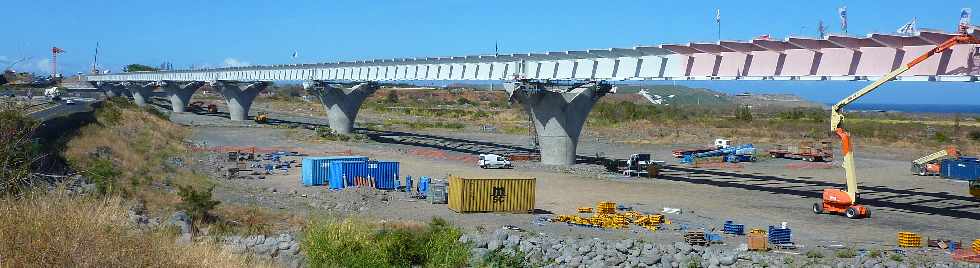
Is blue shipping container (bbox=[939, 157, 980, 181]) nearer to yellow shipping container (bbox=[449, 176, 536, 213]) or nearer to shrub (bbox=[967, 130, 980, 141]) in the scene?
yellow shipping container (bbox=[449, 176, 536, 213])

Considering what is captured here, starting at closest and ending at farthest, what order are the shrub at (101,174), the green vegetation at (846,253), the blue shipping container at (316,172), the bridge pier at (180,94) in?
the green vegetation at (846,253) → the shrub at (101,174) → the blue shipping container at (316,172) → the bridge pier at (180,94)

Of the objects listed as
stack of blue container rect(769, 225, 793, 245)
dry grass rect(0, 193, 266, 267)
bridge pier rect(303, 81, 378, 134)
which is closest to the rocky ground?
stack of blue container rect(769, 225, 793, 245)

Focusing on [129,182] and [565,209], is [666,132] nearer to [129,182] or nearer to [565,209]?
[565,209]

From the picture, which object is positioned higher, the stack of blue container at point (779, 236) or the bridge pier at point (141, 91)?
the bridge pier at point (141, 91)

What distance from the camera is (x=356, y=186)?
140ft

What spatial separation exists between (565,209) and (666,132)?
224ft

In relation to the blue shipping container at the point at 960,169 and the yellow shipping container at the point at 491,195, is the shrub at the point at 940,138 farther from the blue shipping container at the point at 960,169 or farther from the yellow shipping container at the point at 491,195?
the yellow shipping container at the point at 491,195

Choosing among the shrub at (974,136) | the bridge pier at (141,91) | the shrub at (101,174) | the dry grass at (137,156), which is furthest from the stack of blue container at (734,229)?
the bridge pier at (141,91)

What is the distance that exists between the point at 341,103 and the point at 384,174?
44214mm

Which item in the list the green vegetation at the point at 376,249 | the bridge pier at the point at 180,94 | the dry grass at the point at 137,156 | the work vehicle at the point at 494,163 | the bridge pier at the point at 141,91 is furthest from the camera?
the bridge pier at the point at 141,91

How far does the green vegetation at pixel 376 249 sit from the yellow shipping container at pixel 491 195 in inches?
525

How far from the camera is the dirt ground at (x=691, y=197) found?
32.7 m

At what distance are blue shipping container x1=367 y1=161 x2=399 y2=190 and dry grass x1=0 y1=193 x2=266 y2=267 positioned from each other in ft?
94.0

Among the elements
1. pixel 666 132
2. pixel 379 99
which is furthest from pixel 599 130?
pixel 379 99
